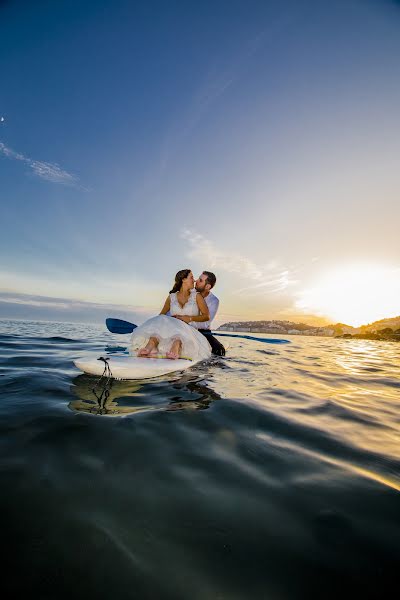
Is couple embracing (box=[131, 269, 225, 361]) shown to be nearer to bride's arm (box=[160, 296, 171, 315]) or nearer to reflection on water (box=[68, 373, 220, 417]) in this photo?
bride's arm (box=[160, 296, 171, 315])

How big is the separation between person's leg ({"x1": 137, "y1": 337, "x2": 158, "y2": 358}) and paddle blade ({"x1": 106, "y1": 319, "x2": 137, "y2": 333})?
13.8 feet

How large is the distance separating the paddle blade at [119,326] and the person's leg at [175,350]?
14.2 feet

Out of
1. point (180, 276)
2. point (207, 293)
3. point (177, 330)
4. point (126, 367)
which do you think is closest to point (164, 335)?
point (177, 330)

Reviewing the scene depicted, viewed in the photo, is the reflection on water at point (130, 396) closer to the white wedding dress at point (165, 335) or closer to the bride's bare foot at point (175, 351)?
the bride's bare foot at point (175, 351)

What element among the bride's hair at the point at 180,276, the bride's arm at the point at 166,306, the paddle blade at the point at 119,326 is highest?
the bride's hair at the point at 180,276

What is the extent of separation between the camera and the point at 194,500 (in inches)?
60.0

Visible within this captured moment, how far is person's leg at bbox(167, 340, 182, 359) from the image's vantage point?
5.04 metres

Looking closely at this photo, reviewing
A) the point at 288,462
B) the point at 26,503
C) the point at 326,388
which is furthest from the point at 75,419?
the point at 326,388

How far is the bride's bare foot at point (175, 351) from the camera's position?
16.5ft

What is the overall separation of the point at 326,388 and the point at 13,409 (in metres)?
4.33

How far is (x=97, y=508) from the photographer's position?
1411mm

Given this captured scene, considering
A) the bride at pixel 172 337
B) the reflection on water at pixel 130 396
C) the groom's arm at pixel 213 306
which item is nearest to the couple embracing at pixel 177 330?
the bride at pixel 172 337

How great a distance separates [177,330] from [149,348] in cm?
66

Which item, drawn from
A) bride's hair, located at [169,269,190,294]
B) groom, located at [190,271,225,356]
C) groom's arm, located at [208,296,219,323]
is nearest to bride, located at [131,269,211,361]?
bride's hair, located at [169,269,190,294]
